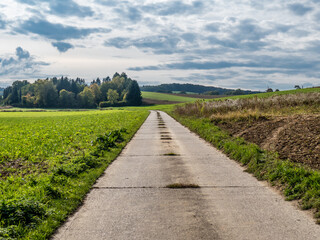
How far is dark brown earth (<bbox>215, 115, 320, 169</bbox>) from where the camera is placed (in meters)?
8.30

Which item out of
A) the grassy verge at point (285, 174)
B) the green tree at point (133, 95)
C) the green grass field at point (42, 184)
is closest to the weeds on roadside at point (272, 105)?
the grassy verge at point (285, 174)

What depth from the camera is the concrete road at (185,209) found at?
4316 millimetres

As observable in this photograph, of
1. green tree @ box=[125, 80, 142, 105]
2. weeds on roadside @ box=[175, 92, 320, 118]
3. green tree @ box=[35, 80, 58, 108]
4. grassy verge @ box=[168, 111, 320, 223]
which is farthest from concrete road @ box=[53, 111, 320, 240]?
green tree @ box=[35, 80, 58, 108]

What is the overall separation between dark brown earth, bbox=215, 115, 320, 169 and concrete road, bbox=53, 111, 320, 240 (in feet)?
5.79

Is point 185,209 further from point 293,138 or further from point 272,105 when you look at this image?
point 272,105

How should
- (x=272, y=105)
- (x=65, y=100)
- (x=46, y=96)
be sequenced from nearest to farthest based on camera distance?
(x=272, y=105) < (x=46, y=96) < (x=65, y=100)

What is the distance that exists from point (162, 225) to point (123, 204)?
4.18 feet

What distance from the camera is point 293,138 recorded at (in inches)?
395

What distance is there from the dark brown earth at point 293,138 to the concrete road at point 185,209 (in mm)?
1766

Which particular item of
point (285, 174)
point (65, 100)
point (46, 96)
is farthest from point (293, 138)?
point (65, 100)

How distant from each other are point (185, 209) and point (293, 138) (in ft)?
20.9

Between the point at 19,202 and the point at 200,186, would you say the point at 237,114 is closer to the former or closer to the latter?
the point at 200,186

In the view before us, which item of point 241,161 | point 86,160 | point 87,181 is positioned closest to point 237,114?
point 241,161

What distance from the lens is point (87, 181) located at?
23.9ft
